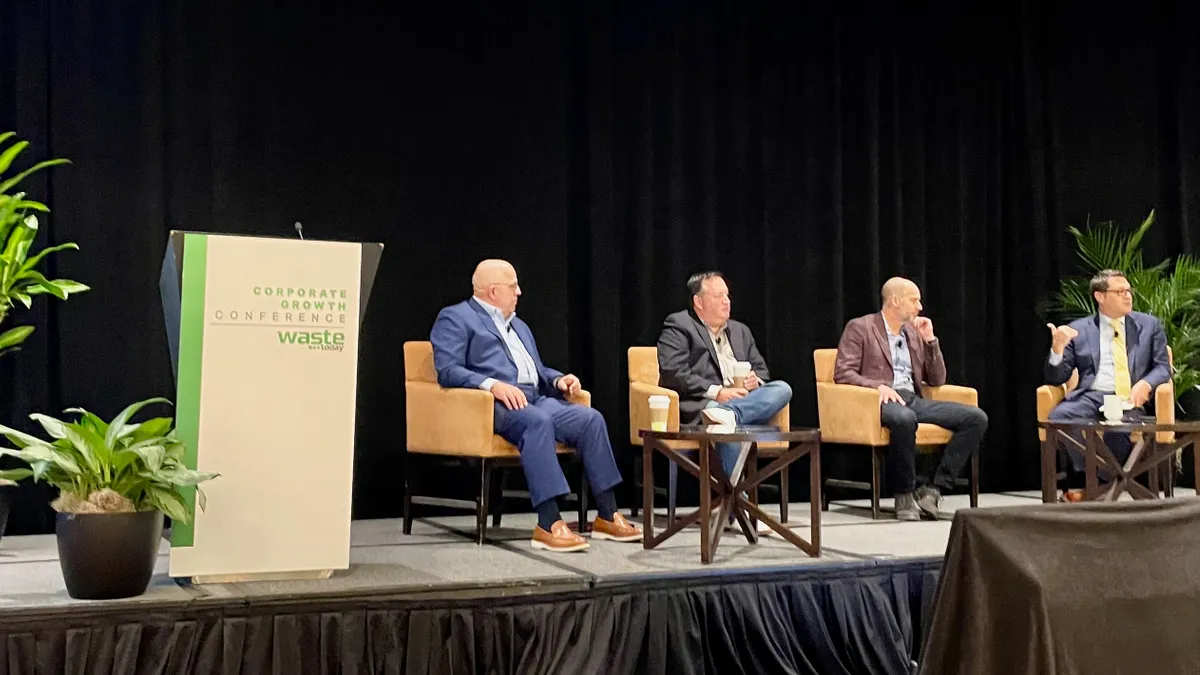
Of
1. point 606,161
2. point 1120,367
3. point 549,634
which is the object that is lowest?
point 549,634

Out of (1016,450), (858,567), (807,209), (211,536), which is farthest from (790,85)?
(211,536)

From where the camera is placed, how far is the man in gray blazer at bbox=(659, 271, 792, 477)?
14.6ft

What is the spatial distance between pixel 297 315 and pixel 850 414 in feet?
8.61

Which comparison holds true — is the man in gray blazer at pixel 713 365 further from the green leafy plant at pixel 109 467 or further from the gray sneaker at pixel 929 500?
the green leafy plant at pixel 109 467

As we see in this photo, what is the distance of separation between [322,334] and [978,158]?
4.47 meters

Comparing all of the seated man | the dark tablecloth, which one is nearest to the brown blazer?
the seated man

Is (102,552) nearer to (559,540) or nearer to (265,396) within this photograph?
(265,396)

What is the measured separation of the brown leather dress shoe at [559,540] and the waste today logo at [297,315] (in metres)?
1.05

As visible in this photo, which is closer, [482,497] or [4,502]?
[4,502]

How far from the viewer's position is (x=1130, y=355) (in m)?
5.29

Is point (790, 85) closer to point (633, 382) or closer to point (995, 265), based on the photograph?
point (995, 265)

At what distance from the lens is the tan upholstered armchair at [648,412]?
439cm

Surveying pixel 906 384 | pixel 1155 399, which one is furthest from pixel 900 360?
pixel 1155 399

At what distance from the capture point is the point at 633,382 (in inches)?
187
